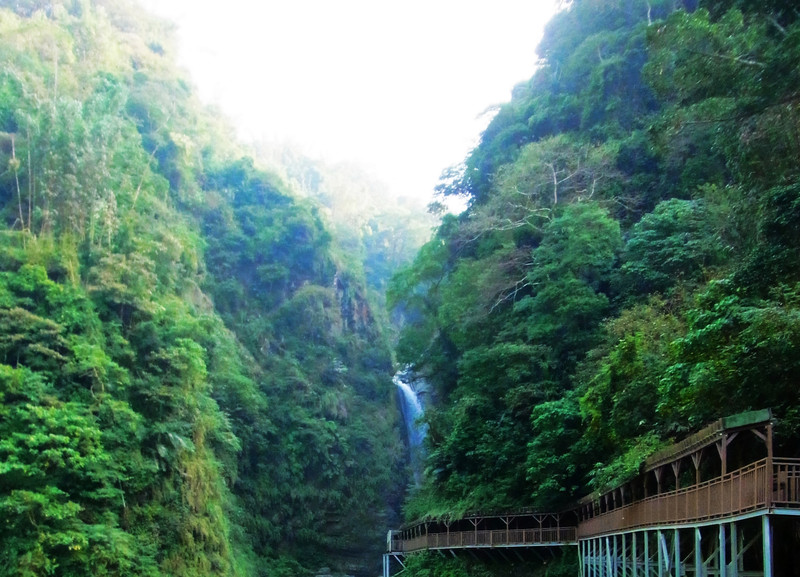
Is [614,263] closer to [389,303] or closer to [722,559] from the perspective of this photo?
[722,559]

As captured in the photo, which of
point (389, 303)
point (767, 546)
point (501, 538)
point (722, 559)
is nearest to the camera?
point (767, 546)

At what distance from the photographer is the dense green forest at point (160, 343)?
16609 millimetres

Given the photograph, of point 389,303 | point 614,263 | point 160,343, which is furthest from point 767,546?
point 389,303

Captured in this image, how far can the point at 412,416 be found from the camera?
37625 mm

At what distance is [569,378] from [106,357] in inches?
512

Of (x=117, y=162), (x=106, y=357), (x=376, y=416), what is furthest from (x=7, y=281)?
(x=376, y=416)

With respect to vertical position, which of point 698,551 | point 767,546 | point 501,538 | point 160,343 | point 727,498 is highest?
point 160,343

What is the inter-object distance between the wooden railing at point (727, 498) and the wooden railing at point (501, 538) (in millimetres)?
5439

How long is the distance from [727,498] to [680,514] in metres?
1.74

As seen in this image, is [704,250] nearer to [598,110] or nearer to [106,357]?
[598,110]

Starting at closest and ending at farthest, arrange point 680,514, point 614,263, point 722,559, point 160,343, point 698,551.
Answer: point 722,559 → point 698,551 → point 680,514 → point 614,263 → point 160,343

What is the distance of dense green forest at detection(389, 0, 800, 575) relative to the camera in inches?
363

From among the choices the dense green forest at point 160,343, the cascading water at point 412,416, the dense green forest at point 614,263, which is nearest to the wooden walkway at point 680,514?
the dense green forest at point 614,263

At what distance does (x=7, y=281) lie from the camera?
699 inches
